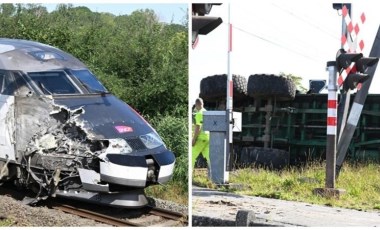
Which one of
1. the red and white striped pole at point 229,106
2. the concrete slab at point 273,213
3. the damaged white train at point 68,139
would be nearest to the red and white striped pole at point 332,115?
the concrete slab at point 273,213

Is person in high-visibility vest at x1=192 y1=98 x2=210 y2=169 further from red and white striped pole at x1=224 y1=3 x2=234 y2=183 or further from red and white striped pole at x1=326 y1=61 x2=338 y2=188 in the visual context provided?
red and white striped pole at x1=326 y1=61 x2=338 y2=188

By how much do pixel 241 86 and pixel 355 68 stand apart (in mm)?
3998

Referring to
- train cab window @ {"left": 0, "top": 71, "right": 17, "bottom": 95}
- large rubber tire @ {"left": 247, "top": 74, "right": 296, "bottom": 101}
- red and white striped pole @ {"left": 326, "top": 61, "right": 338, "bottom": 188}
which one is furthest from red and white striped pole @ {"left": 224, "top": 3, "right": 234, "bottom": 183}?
train cab window @ {"left": 0, "top": 71, "right": 17, "bottom": 95}

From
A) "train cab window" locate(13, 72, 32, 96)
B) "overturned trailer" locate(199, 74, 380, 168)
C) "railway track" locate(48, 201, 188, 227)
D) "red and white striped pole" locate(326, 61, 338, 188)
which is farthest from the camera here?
"overturned trailer" locate(199, 74, 380, 168)

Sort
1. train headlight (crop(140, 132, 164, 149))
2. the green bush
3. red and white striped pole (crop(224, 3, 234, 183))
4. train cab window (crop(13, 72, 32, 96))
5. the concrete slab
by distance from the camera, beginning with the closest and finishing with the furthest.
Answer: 1. the concrete slab
2. train headlight (crop(140, 132, 164, 149))
3. train cab window (crop(13, 72, 32, 96))
4. red and white striped pole (crop(224, 3, 234, 183))
5. the green bush

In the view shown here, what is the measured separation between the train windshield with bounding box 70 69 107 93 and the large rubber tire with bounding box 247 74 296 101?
14.0ft

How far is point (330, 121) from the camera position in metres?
9.34

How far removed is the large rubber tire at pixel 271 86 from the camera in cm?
1243

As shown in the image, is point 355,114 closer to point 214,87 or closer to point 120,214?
point 214,87

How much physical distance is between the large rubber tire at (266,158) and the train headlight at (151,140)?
403 cm

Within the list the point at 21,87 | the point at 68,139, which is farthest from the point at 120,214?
the point at 21,87

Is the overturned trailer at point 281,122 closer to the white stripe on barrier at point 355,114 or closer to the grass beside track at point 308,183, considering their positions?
the grass beside track at point 308,183

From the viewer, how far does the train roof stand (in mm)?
8695

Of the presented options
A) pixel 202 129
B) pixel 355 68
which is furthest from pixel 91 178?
pixel 355 68
